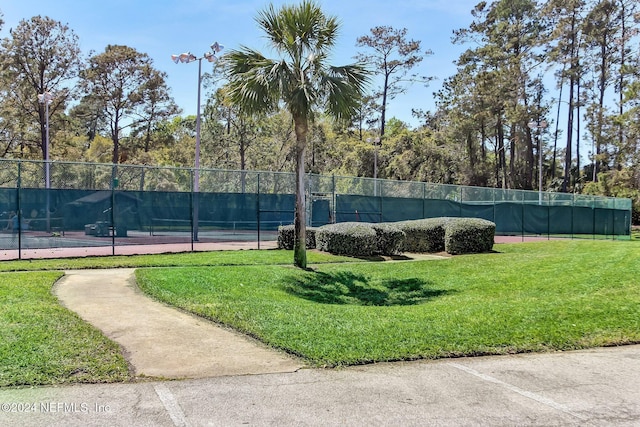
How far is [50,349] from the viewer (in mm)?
5012

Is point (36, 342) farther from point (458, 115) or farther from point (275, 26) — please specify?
point (458, 115)

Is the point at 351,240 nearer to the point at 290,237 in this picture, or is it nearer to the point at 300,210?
the point at 290,237

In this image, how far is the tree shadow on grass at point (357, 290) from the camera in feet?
31.1

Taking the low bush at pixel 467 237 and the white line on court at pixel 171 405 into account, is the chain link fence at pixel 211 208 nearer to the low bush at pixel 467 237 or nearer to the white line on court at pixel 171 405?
the low bush at pixel 467 237

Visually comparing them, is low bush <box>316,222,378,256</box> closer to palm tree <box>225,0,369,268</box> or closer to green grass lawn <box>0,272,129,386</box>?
palm tree <box>225,0,369,268</box>

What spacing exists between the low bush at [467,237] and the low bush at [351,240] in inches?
111

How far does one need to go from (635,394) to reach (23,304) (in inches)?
286

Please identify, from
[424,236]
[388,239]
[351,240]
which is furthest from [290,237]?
[424,236]

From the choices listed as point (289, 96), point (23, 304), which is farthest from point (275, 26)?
point (23, 304)

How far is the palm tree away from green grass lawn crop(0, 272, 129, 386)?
6459 mm

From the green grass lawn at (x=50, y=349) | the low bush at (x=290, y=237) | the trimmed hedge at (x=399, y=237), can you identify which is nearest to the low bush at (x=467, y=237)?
the trimmed hedge at (x=399, y=237)

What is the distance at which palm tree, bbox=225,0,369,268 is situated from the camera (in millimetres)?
11758

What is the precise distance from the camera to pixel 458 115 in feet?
165

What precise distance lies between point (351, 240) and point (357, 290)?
14.8 feet
